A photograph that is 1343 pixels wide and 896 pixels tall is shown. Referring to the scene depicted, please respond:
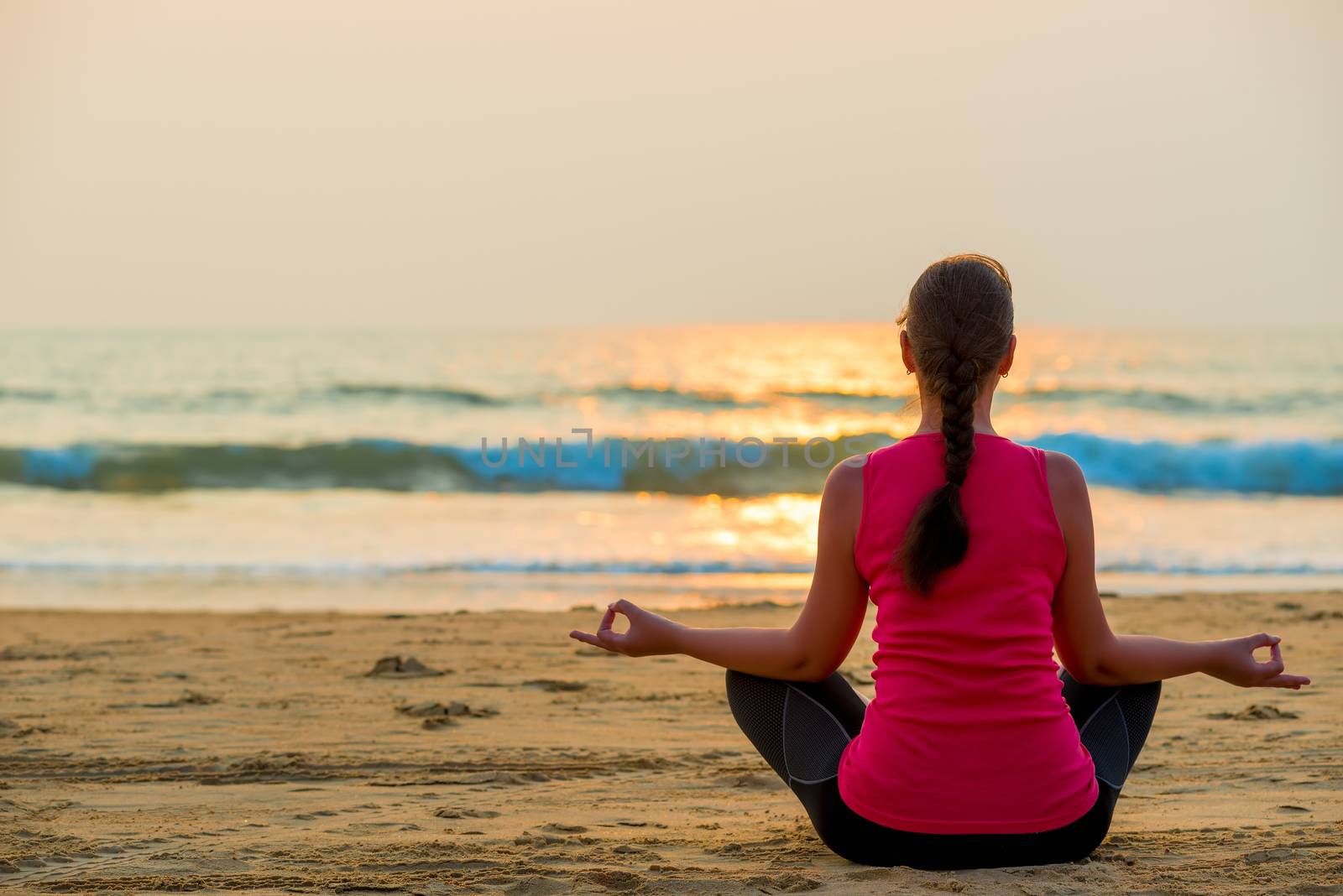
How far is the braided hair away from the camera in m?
2.33

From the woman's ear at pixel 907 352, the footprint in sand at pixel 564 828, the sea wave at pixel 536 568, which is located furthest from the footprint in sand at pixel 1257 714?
the sea wave at pixel 536 568

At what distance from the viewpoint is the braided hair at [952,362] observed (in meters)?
2.33

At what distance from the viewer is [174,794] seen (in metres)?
3.76

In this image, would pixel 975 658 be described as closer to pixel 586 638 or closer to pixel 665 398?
pixel 586 638

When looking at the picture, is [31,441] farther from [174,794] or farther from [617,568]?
[174,794]

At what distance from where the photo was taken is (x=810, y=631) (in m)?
2.58

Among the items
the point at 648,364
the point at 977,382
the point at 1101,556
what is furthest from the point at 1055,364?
the point at 977,382

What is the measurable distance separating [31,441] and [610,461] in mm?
9264

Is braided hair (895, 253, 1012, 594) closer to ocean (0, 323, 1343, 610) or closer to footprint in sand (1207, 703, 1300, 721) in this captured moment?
ocean (0, 323, 1343, 610)

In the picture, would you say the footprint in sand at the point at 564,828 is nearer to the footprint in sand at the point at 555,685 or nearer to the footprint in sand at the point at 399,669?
the footprint in sand at the point at 555,685

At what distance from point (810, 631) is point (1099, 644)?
60 centimetres

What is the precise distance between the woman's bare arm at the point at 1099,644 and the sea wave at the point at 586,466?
1262cm

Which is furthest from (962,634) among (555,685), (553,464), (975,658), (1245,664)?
(553,464)

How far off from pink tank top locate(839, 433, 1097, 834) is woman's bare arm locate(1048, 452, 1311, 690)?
4cm
